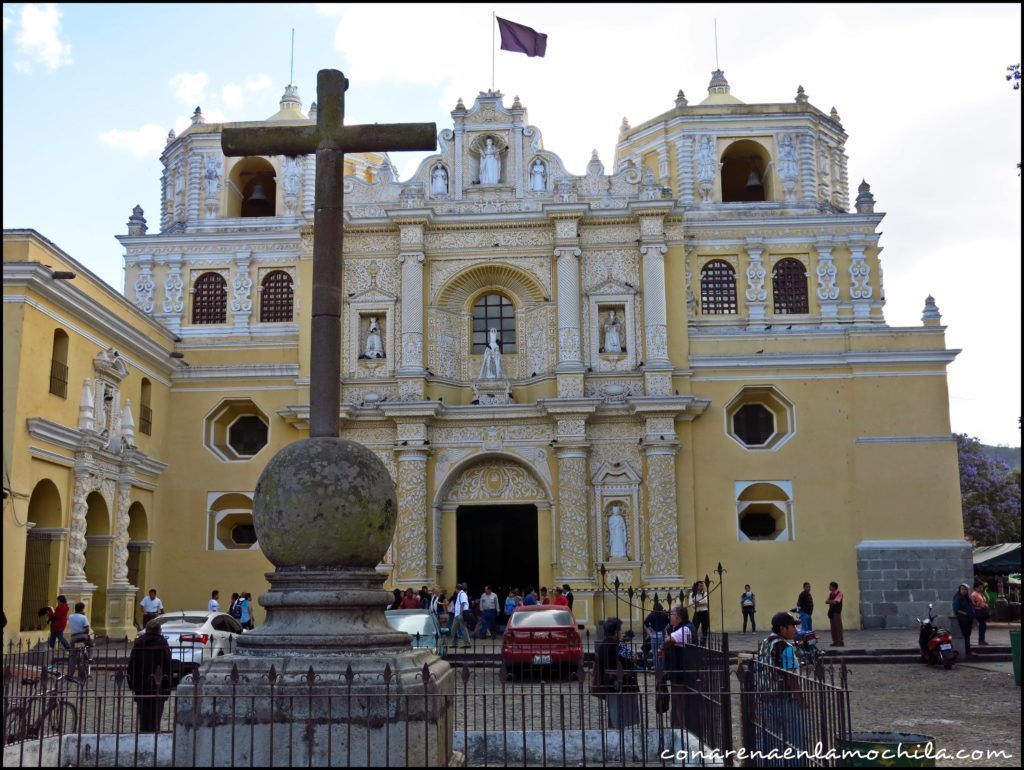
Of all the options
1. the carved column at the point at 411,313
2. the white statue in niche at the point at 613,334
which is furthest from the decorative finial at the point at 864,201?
the carved column at the point at 411,313

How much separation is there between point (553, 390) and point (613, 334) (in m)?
2.02

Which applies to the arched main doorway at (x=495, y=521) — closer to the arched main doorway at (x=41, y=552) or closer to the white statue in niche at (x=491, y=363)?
the white statue in niche at (x=491, y=363)

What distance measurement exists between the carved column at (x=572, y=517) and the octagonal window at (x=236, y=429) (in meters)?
7.53

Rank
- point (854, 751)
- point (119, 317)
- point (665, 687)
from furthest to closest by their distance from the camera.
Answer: point (119, 317) < point (665, 687) < point (854, 751)

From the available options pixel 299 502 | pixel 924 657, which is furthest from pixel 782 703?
pixel 924 657

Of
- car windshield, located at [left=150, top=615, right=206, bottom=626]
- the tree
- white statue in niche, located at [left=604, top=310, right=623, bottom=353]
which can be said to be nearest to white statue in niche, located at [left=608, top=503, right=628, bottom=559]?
white statue in niche, located at [left=604, top=310, right=623, bottom=353]

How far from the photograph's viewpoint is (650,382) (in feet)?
82.1

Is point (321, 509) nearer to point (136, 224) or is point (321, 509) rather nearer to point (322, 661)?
point (322, 661)

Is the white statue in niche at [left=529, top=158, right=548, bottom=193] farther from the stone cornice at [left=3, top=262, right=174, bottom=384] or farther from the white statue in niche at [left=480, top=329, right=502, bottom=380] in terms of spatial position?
the stone cornice at [left=3, top=262, right=174, bottom=384]

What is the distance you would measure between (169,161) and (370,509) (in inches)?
997

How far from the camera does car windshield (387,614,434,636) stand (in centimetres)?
1661

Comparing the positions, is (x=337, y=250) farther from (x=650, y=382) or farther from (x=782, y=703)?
(x=650, y=382)

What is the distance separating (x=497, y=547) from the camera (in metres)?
25.6

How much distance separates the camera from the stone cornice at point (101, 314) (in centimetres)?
1898
